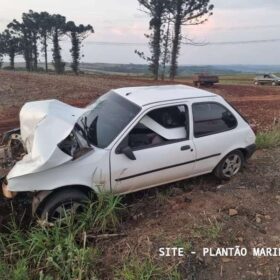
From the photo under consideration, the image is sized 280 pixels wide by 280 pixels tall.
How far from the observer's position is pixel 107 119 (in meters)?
4.69

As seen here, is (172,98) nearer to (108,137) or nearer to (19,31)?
(108,137)

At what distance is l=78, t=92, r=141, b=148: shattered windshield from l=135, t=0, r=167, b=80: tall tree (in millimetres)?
29456

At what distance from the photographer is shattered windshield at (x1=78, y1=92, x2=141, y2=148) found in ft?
14.4

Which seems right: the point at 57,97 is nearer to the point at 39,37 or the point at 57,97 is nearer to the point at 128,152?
the point at 128,152

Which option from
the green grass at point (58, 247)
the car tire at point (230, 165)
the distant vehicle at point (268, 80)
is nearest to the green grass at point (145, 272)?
the green grass at point (58, 247)

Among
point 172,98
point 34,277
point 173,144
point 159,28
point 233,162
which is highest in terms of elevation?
point 159,28

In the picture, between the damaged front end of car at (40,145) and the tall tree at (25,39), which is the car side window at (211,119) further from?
the tall tree at (25,39)

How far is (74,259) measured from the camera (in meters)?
3.41

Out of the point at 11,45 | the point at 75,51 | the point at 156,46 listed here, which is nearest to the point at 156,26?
the point at 156,46

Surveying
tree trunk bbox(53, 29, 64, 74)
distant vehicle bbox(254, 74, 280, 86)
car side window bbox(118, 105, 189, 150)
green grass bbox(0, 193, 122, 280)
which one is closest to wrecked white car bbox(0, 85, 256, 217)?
car side window bbox(118, 105, 189, 150)

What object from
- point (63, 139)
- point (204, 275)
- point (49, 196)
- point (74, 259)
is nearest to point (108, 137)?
point (63, 139)

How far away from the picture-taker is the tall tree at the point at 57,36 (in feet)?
145

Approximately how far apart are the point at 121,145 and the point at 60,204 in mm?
984

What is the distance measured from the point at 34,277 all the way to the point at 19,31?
5229 centimetres
